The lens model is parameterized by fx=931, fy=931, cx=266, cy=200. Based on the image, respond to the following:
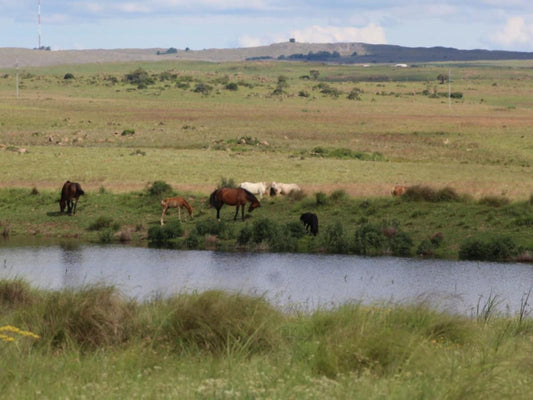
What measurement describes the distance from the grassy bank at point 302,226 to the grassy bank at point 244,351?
13.8 meters

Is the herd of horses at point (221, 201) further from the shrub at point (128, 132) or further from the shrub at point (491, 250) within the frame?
the shrub at point (128, 132)

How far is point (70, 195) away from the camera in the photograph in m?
30.9

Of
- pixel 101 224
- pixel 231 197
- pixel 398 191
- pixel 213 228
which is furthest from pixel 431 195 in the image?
pixel 101 224

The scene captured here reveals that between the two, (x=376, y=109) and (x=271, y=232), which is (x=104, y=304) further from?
(x=376, y=109)

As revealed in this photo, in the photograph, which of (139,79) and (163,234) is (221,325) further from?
(139,79)

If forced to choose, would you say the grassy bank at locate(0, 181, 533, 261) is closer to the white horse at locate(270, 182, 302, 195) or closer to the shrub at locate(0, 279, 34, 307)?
the white horse at locate(270, 182, 302, 195)

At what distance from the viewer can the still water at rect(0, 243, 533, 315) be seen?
64.5 ft

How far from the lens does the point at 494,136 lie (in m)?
60.7

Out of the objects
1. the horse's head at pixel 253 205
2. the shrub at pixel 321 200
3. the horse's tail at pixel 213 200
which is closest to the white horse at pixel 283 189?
the shrub at pixel 321 200

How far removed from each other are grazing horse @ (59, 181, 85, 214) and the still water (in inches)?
130

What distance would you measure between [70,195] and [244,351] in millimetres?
21996

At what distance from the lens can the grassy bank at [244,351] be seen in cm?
805

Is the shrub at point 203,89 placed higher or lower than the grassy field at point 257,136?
higher

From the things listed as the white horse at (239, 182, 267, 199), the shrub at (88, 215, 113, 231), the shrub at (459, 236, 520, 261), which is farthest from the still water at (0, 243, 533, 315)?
the white horse at (239, 182, 267, 199)
